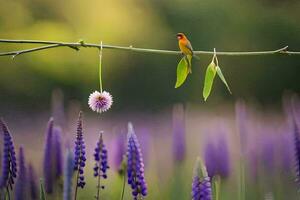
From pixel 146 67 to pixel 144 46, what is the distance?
A: 0.43 feet

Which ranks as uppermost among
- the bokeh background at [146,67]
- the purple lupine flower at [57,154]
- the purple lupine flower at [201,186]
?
the bokeh background at [146,67]

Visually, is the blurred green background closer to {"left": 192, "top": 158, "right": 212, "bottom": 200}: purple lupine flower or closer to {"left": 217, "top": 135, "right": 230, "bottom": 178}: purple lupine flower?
{"left": 217, "top": 135, "right": 230, "bottom": 178}: purple lupine flower

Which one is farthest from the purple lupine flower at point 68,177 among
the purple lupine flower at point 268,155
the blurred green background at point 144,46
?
the blurred green background at point 144,46

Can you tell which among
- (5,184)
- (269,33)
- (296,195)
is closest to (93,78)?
(269,33)

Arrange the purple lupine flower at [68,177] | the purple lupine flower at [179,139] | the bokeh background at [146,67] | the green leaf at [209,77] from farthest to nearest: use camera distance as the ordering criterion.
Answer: the bokeh background at [146,67]
the purple lupine flower at [179,139]
the green leaf at [209,77]
the purple lupine flower at [68,177]

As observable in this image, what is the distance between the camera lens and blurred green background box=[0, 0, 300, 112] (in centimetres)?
227

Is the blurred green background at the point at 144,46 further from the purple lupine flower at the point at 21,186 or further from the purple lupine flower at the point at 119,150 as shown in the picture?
the purple lupine flower at the point at 21,186

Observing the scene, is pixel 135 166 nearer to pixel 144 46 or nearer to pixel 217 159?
pixel 217 159

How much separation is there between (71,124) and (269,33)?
2.35 feet

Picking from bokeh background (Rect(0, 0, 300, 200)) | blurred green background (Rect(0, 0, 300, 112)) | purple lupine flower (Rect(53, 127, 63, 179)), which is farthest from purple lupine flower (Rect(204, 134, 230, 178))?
blurred green background (Rect(0, 0, 300, 112))

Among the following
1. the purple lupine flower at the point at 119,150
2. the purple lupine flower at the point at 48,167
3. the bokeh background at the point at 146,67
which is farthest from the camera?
the bokeh background at the point at 146,67

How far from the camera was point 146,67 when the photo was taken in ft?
8.68

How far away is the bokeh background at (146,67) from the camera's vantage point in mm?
2217

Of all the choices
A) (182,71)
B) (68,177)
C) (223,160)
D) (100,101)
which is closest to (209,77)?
(182,71)
